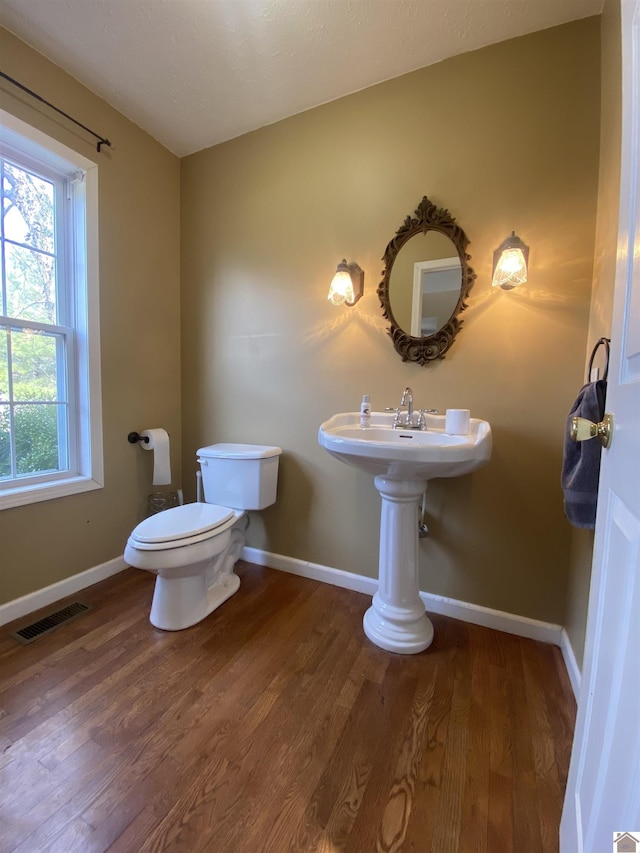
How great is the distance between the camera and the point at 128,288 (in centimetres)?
193

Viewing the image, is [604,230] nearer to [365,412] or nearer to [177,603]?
[365,412]

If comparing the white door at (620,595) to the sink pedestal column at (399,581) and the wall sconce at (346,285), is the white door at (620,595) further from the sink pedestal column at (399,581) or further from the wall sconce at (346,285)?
the wall sconce at (346,285)

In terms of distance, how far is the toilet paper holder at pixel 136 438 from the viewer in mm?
1989

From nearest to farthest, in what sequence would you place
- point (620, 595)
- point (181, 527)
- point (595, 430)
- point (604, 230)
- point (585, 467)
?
point (620, 595)
point (595, 430)
point (585, 467)
point (604, 230)
point (181, 527)

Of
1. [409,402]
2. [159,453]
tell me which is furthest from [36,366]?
[409,402]

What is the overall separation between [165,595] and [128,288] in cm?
159

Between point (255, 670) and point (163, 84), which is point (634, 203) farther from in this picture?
point (163, 84)

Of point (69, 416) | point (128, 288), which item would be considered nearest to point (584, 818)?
point (69, 416)

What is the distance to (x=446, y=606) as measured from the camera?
5.32 ft

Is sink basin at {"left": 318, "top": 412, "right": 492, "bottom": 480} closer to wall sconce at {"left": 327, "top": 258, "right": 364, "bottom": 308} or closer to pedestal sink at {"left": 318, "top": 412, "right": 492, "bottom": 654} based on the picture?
pedestal sink at {"left": 318, "top": 412, "right": 492, "bottom": 654}

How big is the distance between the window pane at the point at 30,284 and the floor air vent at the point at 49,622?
135 centimetres

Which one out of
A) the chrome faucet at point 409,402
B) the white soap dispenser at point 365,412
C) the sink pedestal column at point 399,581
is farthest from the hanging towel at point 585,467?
the white soap dispenser at point 365,412

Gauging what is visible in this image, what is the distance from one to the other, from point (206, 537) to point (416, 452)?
95 cm

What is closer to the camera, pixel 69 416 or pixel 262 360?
pixel 69 416
